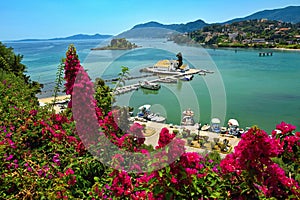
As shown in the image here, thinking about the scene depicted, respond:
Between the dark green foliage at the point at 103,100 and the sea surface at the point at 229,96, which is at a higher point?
the dark green foliage at the point at 103,100

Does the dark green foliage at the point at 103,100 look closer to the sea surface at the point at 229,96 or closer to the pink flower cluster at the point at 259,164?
the pink flower cluster at the point at 259,164

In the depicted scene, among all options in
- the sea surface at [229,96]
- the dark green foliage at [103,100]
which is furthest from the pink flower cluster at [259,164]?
the sea surface at [229,96]

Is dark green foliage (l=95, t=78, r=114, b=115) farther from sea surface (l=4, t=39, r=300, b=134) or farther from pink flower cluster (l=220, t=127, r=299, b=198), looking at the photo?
sea surface (l=4, t=39, r=300, b=134)

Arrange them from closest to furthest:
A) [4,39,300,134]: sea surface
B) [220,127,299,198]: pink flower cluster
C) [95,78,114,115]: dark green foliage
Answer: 1. [220,127,299,198]: pink flower cluster
2. [95,78,114,115]: dark green foliage
3. [4,39,300,134]: sea surface

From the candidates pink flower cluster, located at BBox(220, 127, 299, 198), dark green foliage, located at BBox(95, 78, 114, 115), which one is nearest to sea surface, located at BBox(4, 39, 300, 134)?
dark green foliage, located at BBox(95, 78, 114, 115)

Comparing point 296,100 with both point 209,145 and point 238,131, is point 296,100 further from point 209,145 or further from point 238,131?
point 209,145

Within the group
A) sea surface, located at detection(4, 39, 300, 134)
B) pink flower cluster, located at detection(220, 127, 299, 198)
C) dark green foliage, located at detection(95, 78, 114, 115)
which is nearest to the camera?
pink flower cluster, located at detection(220, 127, 299, 198)

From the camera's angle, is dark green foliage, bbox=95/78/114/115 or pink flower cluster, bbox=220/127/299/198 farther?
dark green foliage, bbox=95/78/114/115

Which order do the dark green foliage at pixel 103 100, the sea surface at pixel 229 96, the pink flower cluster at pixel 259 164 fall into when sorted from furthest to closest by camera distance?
the sea surface at pixel 229 96
the dark green foliage at pixel 103 100
the pink flower cluster at pixel 259 164

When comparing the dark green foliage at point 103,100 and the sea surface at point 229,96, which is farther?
the sea surface at point 229,96

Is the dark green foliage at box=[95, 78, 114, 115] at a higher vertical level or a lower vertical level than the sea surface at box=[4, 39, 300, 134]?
higher

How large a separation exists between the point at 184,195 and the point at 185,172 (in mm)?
144

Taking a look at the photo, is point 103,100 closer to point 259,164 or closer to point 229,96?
point 259,164

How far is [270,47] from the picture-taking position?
7538 cm
